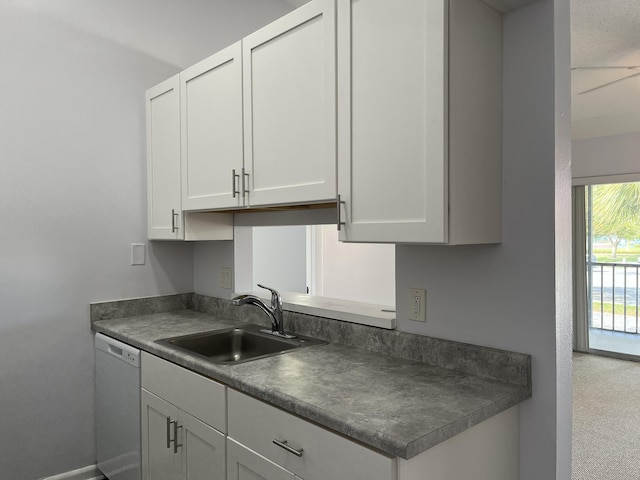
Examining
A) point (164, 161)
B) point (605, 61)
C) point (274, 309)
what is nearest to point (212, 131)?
point (164, 161)

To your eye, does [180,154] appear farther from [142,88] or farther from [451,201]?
[451,201]

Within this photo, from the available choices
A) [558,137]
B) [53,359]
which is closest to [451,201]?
[558,137]

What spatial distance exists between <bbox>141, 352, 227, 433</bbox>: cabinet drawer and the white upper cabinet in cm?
73

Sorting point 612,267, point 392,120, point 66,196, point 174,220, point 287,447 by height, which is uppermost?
point 392,120

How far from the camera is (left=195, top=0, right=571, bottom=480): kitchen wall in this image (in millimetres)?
1406

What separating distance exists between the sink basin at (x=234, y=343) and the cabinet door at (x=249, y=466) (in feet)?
1.82

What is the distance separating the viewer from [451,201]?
4.30 feet

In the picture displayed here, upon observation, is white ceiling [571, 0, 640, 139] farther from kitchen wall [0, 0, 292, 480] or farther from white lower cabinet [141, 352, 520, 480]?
white lower cabinet [141, 352, 520, 480]

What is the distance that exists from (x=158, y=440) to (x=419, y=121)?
168 centimetres

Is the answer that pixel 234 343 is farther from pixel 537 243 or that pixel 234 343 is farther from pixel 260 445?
pixel 537 243

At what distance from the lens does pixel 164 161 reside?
2543 mm

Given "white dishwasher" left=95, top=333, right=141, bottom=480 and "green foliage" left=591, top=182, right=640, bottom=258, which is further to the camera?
"green foliage" left=591, top=182, right=640, bottom=258

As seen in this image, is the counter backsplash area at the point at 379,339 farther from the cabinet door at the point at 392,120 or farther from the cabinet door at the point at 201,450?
the cabinet door at the point at 201,450

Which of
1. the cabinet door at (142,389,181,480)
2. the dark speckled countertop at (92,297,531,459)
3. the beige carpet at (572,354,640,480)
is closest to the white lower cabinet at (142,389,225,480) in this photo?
the cabinet door at (142,389,181,480)
